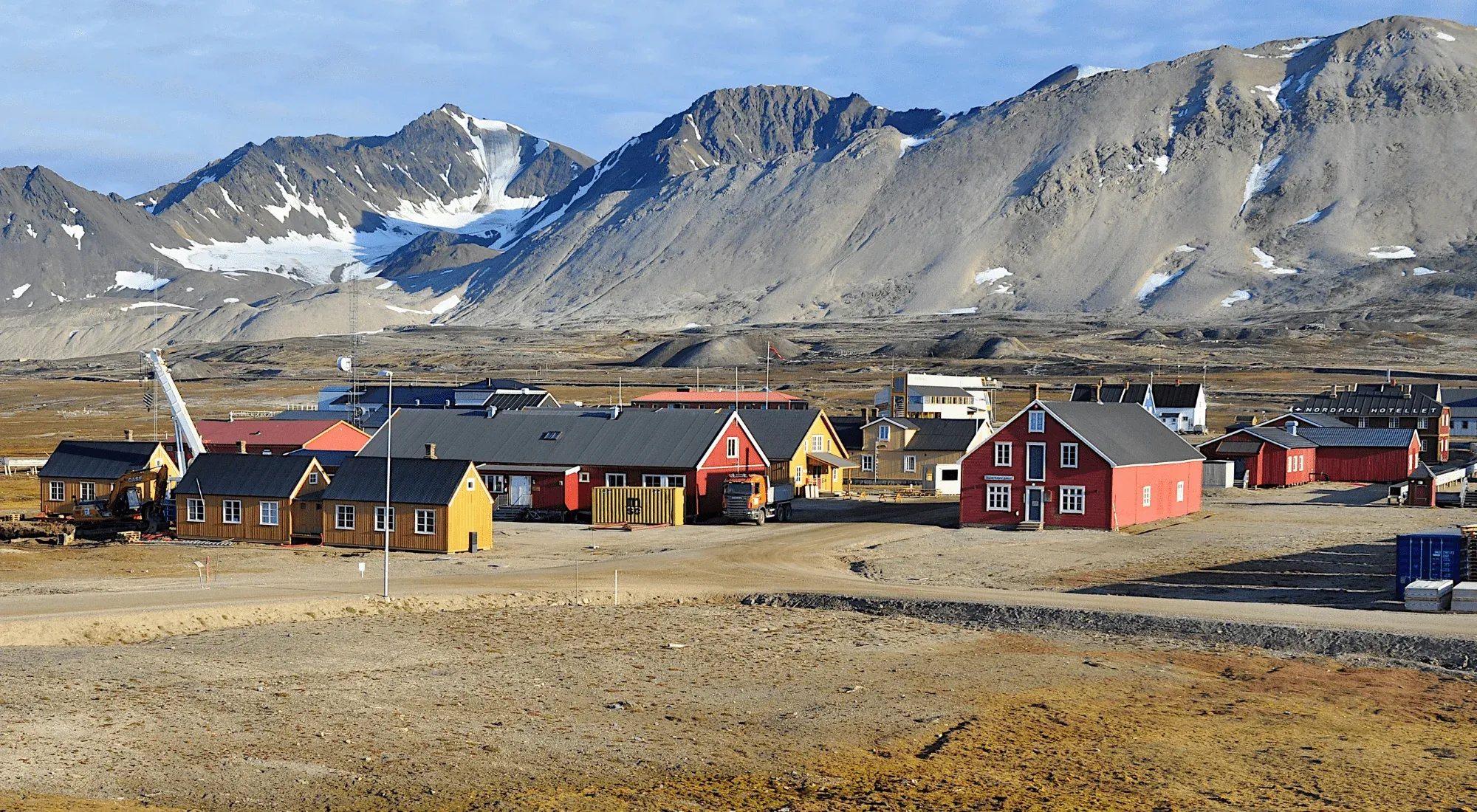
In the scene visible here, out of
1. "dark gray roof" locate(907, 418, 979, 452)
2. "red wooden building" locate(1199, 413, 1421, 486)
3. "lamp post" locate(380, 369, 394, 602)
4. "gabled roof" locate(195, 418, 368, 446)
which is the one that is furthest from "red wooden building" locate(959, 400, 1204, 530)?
"gabled roof" locate(195, 418, 368, 446)

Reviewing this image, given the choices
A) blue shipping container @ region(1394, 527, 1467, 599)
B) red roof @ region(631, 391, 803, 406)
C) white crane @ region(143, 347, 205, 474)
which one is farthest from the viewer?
red roof @ region(631, 391, 803, 406)

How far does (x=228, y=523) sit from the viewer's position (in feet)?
187

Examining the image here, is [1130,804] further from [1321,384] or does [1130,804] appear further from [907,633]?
[1321,384]

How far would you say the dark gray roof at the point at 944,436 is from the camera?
81562 millimetres

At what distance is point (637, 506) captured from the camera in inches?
2483

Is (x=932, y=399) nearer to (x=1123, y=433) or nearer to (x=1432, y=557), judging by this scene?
(x=1123, y=433)

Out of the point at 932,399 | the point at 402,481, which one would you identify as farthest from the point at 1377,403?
the point at 402,481

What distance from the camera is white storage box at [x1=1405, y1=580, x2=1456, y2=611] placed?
37.3 metres

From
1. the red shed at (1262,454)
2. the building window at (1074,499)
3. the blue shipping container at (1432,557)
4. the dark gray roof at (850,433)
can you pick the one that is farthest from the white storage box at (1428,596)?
the dark gray roof at (850,433)

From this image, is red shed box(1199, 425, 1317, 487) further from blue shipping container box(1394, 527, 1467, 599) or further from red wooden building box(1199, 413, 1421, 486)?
blue shipping container box(1394, 527, 1467, 599)

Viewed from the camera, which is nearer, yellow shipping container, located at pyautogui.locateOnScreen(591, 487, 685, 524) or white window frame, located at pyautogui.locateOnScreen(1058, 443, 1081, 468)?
white window frame, located at pyautogui.locateOnScreen(1058, 443, 1081, 468)

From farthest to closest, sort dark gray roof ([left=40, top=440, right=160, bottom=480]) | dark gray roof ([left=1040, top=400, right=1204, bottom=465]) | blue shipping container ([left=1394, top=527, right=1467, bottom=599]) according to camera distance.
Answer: dark gray roof ([left=40, top=440, right=160, bottom=480]), dark gray roof ([left=1040, top=400, right=1204, bottom=465]), blue shipping container ([left=1394, top=527, right=1467, bottom=599])

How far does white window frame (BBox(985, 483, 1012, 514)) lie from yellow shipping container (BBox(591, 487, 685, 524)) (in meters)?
12.6

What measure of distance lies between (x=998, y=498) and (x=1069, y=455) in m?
3.40
